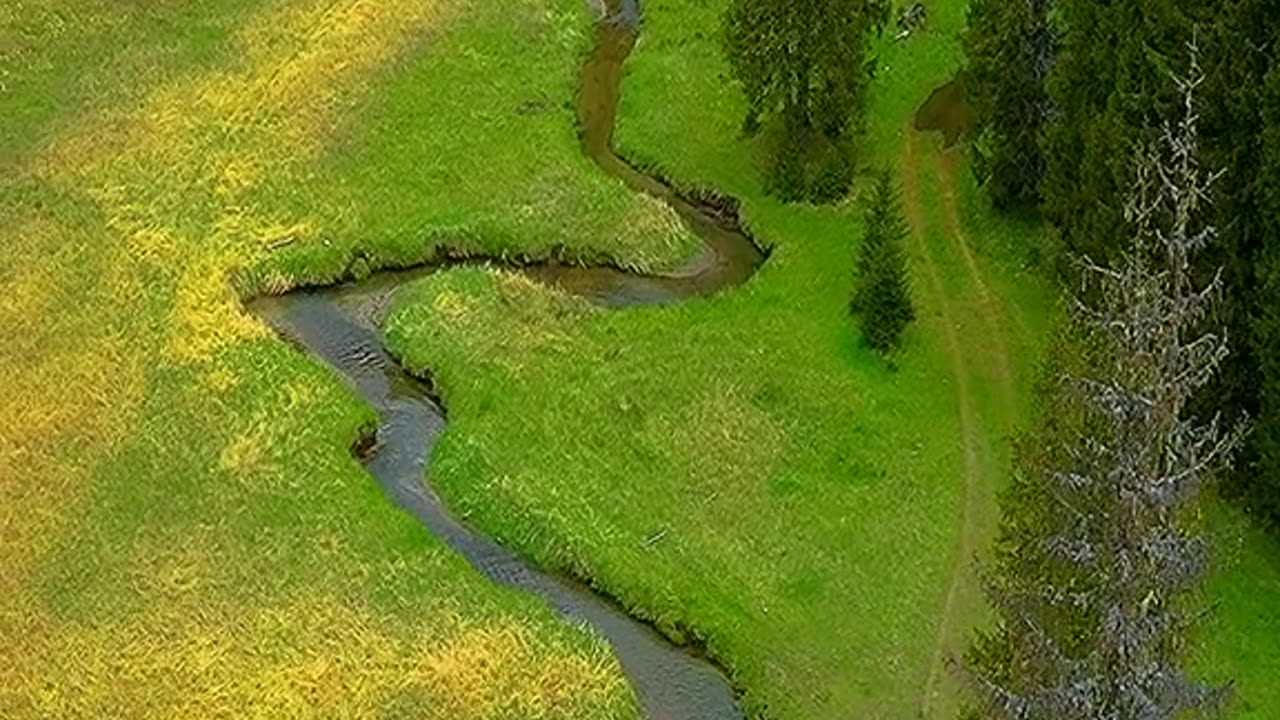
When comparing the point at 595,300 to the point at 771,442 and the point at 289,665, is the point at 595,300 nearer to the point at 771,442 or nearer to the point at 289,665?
the point at 771,442

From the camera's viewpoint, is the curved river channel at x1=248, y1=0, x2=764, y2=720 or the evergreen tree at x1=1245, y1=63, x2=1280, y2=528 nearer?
the evergreen tree at x1=1245, y1=63, x2=1280, y2=528

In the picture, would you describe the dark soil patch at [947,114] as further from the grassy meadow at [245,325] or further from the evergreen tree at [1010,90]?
the grassy meadow at [245,325]

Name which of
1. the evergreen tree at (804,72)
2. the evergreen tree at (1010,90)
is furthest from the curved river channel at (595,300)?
the evergreen tree at (1010,90)

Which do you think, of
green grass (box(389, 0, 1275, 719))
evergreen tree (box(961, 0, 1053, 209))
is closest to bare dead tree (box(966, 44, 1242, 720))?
green grass (box(389, 0, 1275, 719))

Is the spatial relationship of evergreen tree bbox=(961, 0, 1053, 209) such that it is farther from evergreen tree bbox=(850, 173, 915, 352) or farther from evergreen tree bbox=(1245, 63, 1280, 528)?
evergreen tree bbox=(1245, 63, 1280, 528)

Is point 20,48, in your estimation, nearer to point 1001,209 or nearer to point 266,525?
point 266,525

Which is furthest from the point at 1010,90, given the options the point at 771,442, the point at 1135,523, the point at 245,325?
the point at 1135,523
